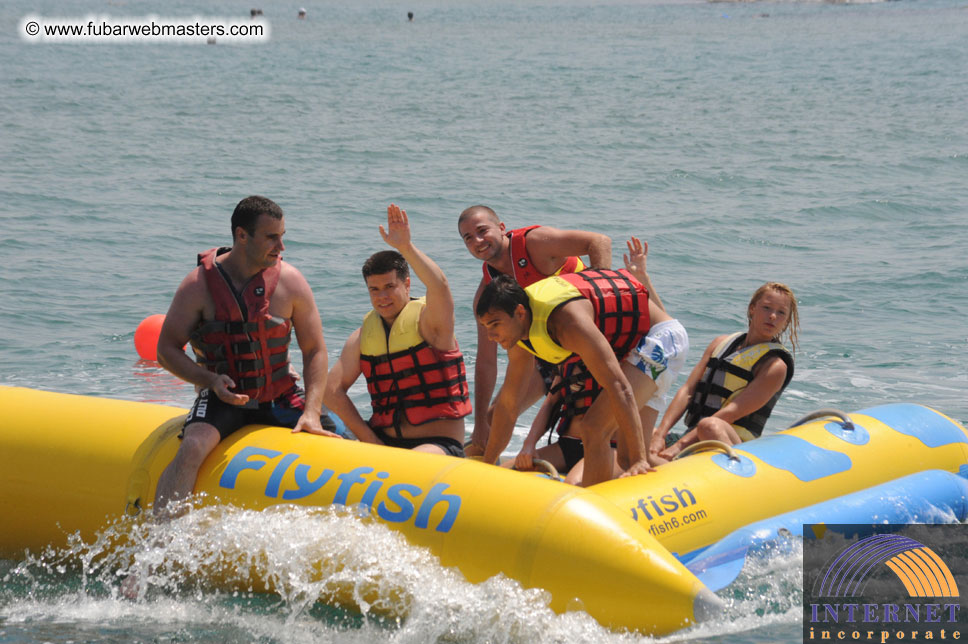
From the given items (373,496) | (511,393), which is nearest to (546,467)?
(511,393)

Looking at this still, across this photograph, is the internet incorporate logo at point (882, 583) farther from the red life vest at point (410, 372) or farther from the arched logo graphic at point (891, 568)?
the red life vest at point (410, 372)

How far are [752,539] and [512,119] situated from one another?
1749cm

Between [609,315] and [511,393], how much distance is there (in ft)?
1.68

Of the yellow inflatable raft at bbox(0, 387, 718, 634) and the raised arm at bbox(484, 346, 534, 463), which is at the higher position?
the raised arm at bbox(484, 346, 534, 463)

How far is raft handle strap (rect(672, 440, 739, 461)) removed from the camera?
15.1 feet

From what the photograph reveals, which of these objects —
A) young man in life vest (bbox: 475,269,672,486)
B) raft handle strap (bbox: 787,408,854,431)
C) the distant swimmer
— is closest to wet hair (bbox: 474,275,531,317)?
young man in life vest (bbox: 475,269,672,486)

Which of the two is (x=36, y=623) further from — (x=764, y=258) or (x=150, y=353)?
(x=764, y=258)

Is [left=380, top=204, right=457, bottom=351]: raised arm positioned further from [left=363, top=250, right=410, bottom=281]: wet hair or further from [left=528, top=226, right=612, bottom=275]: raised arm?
[left=528, top=226, right=612, bottom=275]: raised arm

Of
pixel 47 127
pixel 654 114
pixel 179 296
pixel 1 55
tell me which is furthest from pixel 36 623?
pixel 1 55

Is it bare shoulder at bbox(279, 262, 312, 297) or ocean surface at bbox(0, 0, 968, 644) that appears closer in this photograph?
ocean surface at bbox(0, 0, 968, 644)

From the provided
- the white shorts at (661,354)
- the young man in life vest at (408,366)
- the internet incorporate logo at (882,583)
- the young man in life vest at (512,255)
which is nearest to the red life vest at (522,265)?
the young man in life vest at (512,255)

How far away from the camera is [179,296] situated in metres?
4.38

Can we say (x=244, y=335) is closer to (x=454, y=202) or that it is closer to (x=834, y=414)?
(x=834, y=414)

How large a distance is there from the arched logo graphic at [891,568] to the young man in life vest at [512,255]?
5.10 ft
